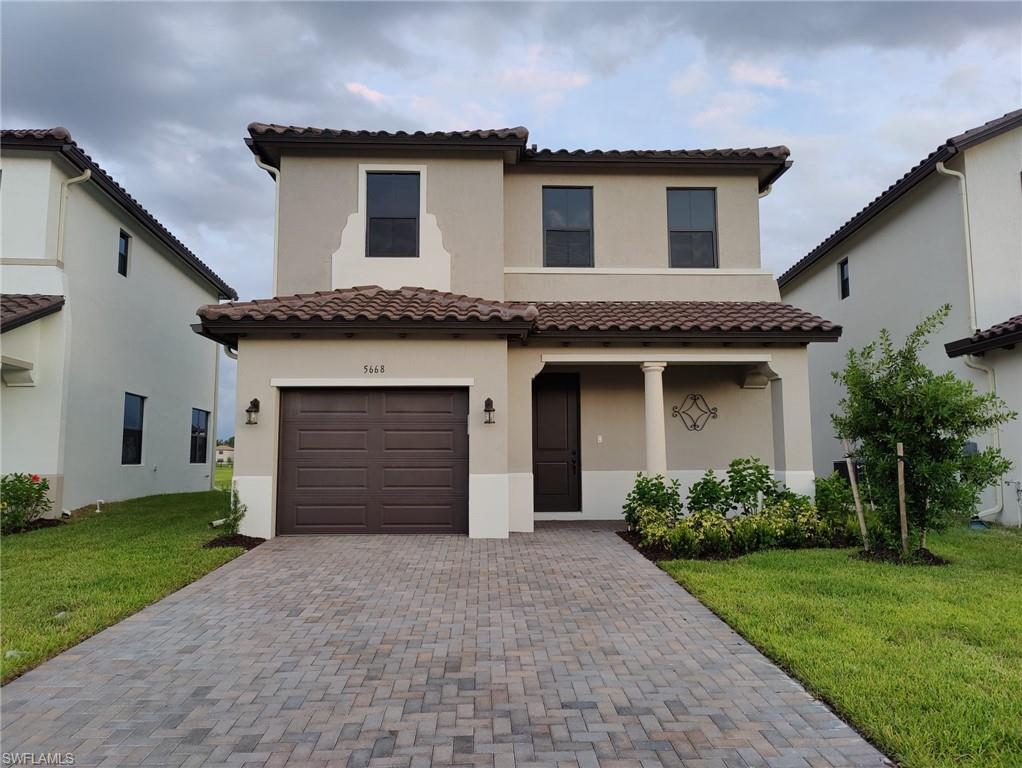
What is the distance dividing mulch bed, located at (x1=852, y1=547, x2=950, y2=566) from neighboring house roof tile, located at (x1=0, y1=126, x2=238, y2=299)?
1529 centimetres

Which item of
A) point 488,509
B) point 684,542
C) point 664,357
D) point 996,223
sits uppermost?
point 996,223

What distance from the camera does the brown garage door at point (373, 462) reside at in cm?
973

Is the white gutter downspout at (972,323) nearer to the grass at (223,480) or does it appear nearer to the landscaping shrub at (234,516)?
the landscaping shrub at (234,516)

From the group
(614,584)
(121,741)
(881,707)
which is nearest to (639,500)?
(614,584)

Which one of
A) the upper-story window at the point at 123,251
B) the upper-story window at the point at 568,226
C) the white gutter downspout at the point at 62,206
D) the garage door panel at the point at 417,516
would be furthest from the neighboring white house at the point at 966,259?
the upper-story window at the point at 123,251

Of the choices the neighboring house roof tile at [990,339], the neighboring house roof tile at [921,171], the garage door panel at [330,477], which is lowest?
the garage door panel at [330,477]

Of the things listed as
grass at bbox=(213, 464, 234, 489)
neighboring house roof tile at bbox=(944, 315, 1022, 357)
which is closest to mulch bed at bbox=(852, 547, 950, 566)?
neighboring house roof tile at bbox=(944, 315, 1022, 357)

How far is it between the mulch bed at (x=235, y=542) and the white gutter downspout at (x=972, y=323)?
12318mm

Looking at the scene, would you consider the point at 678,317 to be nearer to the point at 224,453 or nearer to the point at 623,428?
the point at 623,428

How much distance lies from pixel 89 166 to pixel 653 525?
42.5 ft

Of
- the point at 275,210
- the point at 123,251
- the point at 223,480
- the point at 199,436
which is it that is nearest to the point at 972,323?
the point at 275,210

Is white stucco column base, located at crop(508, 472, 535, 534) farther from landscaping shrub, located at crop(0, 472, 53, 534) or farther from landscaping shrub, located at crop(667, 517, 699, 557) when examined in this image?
landscaping shrub, located at crop(0, 472, 53, 534)

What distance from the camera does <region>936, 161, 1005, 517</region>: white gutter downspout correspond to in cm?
1085

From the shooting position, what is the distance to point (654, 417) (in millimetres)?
10750
